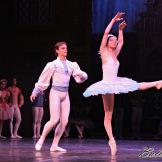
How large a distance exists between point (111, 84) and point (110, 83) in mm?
30

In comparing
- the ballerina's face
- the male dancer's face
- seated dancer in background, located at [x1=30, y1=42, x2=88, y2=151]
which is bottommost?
seated dancer in background, located at [x1=30, y1=42, x2=88, y2=151]

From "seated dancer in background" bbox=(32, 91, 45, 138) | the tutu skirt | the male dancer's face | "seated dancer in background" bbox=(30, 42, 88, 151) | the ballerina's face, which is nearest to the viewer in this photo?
the tutu skirt

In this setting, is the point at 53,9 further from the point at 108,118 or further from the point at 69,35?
the point at 108,118

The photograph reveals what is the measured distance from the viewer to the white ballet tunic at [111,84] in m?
7.18

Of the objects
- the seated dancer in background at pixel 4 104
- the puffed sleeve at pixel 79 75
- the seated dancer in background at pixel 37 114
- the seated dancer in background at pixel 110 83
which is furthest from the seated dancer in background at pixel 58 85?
the seated dancer in background at pixel 37 114

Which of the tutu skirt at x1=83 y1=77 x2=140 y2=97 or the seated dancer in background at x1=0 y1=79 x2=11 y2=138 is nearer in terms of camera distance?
the tutu skirt at x1=83 y1=77 x2=140 y2=97

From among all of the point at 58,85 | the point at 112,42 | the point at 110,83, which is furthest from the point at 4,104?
the point at 110,83

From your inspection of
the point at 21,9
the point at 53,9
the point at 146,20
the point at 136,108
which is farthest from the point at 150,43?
the point at 21,9

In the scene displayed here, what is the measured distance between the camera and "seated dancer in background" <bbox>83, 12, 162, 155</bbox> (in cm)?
722

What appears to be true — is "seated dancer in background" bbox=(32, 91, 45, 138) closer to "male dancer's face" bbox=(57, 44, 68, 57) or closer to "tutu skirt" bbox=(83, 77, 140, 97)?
"male dancer's face" bbox=(57, 44, 68, 57)

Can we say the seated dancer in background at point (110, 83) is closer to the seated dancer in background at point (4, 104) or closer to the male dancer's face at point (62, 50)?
the male dancer's face at point (62, 50)

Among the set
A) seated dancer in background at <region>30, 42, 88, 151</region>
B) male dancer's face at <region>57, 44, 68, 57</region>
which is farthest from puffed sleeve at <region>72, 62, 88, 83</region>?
male dancer's face at <region>57, 44, 68, 57</region>

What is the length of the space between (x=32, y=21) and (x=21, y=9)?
2.07 ft

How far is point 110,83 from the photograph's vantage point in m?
7.31
